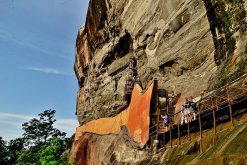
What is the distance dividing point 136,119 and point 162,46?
5054mm

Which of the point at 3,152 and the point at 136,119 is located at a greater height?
the point at 136,119

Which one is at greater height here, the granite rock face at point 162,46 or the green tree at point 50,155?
the granite rock face at point 162,46

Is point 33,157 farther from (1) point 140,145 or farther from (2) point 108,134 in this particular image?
(1) point 140,145

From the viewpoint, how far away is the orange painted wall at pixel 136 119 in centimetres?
1716

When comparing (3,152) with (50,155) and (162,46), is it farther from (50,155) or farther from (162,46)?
(162,46)

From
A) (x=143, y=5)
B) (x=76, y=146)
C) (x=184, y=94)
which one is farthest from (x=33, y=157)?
(x=184, y=94)

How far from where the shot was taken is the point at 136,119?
60.4 ft

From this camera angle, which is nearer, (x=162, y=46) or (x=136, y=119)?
(x=136, y=119)

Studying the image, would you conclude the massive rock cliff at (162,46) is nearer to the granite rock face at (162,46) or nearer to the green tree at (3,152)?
the granite rock face at (162,46)

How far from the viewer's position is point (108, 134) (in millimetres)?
22922

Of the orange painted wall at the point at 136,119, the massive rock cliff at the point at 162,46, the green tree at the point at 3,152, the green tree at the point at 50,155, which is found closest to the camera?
the massive rock cliff at the point at 162,46

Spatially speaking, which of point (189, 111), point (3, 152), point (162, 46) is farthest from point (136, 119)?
point (3, 152)

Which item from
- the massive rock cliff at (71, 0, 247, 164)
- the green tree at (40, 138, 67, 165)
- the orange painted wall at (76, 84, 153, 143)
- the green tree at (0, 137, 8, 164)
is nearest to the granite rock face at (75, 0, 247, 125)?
the massive rock cliff at (71, 0, 247, 164)

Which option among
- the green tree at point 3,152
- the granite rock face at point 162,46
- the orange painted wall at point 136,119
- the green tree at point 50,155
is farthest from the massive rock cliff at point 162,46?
the green tree at point 3,152
